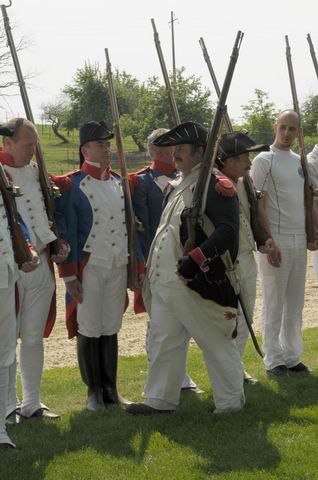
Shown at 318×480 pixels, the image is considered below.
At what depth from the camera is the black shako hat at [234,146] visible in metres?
6.88

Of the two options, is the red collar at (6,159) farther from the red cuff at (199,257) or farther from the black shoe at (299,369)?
the black shoe at (299,369)

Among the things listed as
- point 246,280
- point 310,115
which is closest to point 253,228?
point 246,280

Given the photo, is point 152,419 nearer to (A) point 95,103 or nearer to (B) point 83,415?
(B) point 83,415

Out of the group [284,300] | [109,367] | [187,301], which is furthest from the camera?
[284,300]

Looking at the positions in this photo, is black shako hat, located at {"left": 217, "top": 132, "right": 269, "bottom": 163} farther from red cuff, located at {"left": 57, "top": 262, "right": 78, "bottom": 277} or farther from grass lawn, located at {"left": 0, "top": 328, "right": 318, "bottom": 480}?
grass lawn, located at {"left": 0, "top": 328, "right": 318, "bottom": 480}

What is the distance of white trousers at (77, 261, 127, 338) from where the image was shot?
6.75 meters

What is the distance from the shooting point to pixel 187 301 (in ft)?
20.3

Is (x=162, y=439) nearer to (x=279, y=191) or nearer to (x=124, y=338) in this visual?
(x=279, y=191)

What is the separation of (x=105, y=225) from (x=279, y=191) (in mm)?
1786

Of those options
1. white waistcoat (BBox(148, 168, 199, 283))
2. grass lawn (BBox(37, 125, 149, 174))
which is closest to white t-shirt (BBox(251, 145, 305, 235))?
white waistcoat (BBox(148, 168, 199, 283))

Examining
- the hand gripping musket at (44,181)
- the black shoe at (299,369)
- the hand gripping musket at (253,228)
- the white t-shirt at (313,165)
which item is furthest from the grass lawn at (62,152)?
the hand gripping musket at (44,181)

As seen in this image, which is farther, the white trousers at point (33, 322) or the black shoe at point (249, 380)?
the black shoe at point (249, 380)

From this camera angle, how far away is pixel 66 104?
72.5 metres

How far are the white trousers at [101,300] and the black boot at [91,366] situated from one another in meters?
0.08
